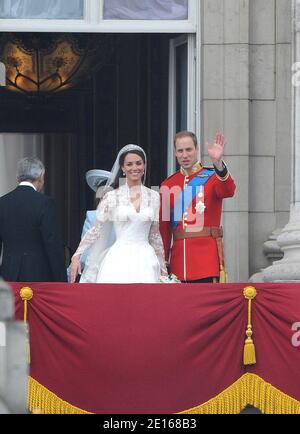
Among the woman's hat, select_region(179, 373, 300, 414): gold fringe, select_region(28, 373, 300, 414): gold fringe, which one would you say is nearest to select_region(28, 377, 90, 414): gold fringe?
select_region(28, 373, 300, 414): gold fringe

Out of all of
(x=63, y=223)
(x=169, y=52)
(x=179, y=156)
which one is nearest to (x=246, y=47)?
(x=169, y=52)

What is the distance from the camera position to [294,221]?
1568cm

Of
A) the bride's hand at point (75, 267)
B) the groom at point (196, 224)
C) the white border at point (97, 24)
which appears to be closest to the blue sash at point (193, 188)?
the groom at point (196, 224)

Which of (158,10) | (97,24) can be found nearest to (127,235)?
(97,24)

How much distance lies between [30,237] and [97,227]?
1.77 feet

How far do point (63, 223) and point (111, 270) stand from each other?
365 inches

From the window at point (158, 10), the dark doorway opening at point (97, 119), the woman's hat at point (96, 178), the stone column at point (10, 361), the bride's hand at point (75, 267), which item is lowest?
the stone column at point (10, 361)

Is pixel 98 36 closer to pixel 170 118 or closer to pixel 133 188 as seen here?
pixel 170 118

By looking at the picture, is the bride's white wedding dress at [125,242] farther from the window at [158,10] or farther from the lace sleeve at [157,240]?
the window at [158,10]

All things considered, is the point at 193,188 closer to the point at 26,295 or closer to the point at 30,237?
the point at 30,237

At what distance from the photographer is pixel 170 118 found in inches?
688

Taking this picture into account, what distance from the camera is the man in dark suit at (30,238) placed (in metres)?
13.8

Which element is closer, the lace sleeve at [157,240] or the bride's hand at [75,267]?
the bride's hand at [75,267]

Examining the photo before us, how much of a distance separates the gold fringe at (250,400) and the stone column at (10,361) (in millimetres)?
4455
